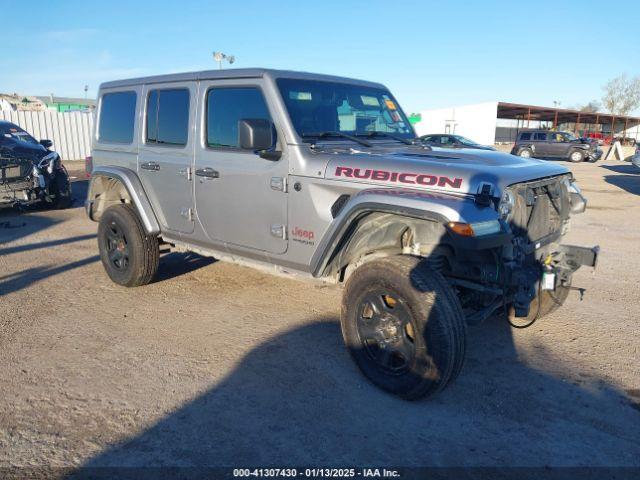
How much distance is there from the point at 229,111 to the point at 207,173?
0.56 metres

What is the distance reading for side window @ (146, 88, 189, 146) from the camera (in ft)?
15.3

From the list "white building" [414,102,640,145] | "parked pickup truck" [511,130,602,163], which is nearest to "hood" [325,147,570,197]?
"parked pickup truck" [511,130,602,163]

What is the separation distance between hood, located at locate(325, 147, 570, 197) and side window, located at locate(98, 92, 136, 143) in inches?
105

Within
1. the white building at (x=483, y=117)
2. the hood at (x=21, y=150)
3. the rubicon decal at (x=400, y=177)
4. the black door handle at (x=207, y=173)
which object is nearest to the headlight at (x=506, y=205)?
the rubicon decal at (x=400, y=177)

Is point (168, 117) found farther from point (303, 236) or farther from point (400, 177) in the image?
point (400, 177)

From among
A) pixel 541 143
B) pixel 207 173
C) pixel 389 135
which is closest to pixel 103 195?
pixel 207 173

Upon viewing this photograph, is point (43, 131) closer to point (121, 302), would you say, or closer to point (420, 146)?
point (121, 302)

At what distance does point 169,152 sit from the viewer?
479 cm

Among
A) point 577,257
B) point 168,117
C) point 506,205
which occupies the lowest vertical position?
point 577,257

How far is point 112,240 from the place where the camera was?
5.51m

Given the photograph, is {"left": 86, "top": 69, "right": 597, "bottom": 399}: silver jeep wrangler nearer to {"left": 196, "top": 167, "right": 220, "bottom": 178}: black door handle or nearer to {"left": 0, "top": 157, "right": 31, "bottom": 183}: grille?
{"left": 196, "top": 167, "right": 220, "bottom": 178}: black door handle

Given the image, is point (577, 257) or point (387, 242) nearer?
point (387, 242)

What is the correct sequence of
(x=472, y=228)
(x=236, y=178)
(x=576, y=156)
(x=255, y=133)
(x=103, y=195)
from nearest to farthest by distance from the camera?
(x=472, y=228), (x=255, y=133), (x=236, y=178), (x=103, y=195), (x=576, y=156)

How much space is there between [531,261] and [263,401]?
2093 mm
